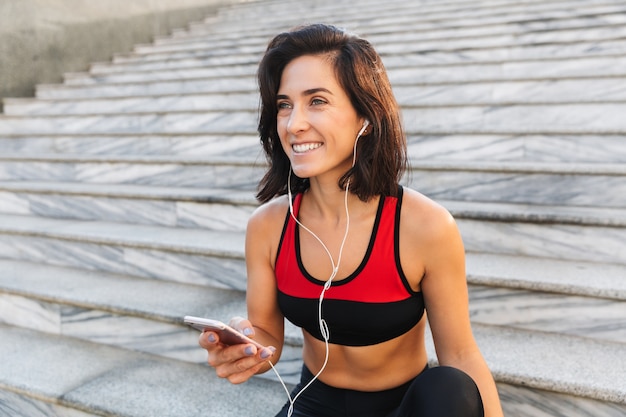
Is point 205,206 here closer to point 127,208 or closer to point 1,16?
point 127,208

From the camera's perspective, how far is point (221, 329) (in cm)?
130

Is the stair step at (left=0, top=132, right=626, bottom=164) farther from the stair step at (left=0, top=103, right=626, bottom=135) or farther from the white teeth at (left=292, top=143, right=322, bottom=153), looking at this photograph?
the white teeth at (left=292, top=143, right=322, bottom=153)

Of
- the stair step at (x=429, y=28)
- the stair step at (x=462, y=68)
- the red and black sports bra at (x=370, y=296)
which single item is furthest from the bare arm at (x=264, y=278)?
the stair step at (x=429, y=28)

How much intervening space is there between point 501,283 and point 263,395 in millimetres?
1019

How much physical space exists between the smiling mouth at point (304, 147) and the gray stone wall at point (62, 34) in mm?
4988

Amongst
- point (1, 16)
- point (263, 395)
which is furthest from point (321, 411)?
point (1, 16)

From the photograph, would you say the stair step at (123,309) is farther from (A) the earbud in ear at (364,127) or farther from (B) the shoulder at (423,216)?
(A) the earbud in ear at (364,127)

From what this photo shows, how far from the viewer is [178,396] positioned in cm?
210

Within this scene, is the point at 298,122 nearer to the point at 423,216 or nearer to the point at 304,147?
the point at 304,147

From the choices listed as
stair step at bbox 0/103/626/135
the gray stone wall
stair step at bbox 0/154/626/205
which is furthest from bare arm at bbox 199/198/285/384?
the gray stone wall

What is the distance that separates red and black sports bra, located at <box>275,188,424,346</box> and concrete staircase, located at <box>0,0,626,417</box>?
58 centimetres

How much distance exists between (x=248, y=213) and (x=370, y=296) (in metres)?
1.62

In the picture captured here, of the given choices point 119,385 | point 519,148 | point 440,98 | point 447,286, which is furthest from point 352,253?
point 440,98

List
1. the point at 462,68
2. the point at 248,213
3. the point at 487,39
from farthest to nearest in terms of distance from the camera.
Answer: the point at 487,39, the point at 462,68, the point at 248,213
